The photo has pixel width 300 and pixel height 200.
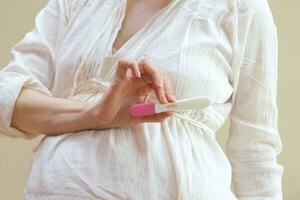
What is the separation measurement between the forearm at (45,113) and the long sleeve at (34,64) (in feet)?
0.04

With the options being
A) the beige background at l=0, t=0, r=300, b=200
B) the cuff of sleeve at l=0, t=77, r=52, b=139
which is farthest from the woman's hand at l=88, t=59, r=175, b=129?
the beige background at l=0, t=0, r=300, b=200

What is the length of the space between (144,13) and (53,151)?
0.25m

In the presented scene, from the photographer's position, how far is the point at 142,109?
71cm

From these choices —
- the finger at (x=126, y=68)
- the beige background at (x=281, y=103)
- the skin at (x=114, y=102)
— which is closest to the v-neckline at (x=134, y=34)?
the skin at (x=114, y=102)

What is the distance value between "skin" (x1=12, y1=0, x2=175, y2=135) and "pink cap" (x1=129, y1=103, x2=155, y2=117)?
0.03 feet

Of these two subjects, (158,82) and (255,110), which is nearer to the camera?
(158,82)

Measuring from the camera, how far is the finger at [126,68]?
0.68m

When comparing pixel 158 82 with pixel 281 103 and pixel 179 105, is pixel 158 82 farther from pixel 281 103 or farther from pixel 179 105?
pixel 281 103

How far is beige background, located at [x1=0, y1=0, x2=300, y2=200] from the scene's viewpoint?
1646mm

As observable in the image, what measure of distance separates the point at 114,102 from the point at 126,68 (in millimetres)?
53

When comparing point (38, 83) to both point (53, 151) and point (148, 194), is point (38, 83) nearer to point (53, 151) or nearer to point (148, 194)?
point (53, 151)

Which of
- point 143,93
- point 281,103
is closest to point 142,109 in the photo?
point 143,93

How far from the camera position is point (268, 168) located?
0.88 meters

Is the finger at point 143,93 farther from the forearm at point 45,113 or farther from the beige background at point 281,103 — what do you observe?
the beige background at point 281,103
